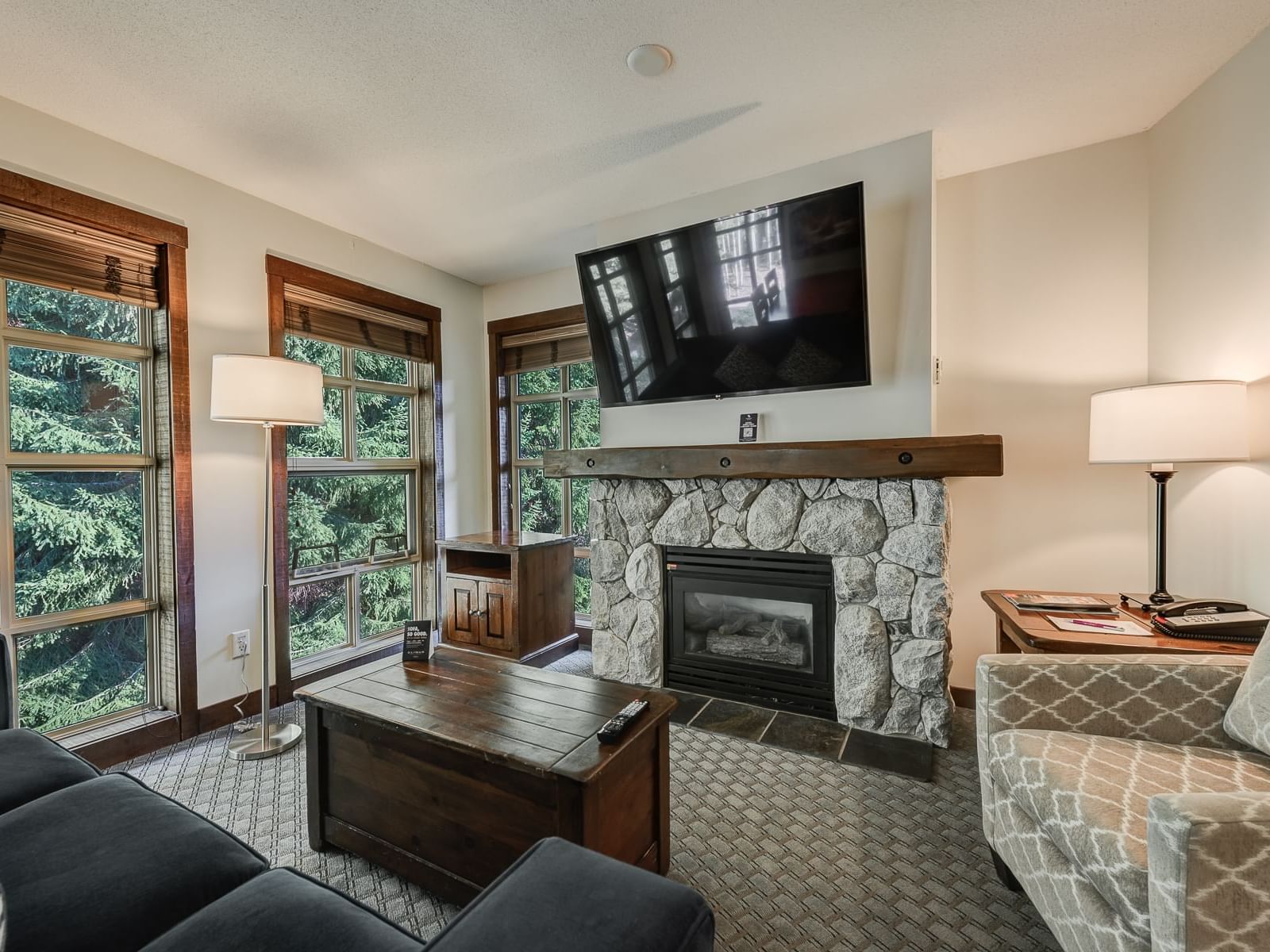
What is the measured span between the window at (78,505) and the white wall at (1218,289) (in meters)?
4.15

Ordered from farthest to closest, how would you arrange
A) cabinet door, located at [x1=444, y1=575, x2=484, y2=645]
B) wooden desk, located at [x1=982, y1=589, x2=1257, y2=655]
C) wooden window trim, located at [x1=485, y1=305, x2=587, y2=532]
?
wooden window trim, located at [x1=485, y1=305, x2=587, y2=532]
cabinet door, located at [x1=444, y1=575, x2=484, y2=645]
wooden desk, located at [x1=982, y1=589, x2=1257, y2=655]

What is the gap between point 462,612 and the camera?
3.44 meters

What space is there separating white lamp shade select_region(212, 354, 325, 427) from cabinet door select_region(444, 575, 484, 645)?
141cm

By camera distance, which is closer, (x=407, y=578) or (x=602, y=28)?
(x=602, y=28)

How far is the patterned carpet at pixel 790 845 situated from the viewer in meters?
1.43

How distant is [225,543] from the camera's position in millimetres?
2676

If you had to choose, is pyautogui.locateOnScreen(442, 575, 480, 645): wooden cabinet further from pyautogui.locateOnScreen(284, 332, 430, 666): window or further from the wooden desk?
the wooden desk

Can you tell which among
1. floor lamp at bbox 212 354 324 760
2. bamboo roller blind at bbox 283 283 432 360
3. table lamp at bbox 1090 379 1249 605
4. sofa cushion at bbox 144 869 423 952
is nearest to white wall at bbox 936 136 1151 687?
table lamp at bbox 1090 379 1249 605

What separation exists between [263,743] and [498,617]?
1.21 m

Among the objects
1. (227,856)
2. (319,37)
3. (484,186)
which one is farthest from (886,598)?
(319,37)

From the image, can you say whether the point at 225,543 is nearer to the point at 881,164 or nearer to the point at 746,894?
the point at 746,894

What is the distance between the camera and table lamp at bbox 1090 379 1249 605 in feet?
5.79

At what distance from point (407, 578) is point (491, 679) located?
2.12m

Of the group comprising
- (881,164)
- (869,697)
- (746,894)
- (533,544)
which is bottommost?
(746,894)
